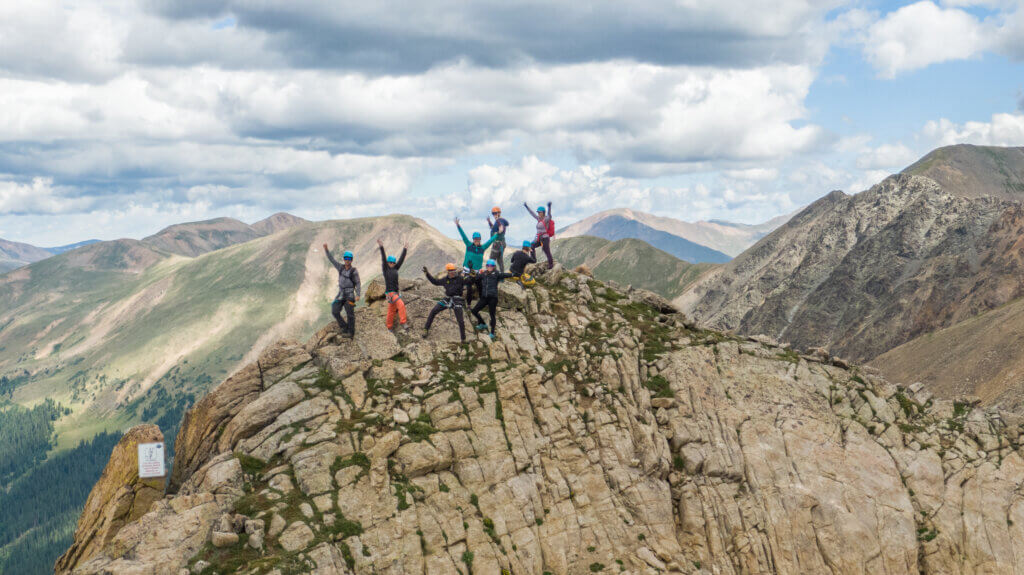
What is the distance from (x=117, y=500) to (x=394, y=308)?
1625 centimetres

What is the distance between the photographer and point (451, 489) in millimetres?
29016

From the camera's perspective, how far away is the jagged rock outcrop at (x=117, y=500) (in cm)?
2714

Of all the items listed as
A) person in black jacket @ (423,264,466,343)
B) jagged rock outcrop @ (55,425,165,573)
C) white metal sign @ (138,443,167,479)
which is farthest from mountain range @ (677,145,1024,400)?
jagged rock outcrop @ (55,425,165,573)

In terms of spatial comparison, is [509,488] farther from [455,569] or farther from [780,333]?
[780,333]

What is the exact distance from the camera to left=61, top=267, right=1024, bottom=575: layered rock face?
25.8 metres

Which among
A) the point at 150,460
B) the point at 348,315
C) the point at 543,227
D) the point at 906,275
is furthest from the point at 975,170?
the point at 150,460

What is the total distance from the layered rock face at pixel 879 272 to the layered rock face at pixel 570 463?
87.9 meters

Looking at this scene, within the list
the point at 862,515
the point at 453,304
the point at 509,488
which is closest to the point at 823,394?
the point at 862,515

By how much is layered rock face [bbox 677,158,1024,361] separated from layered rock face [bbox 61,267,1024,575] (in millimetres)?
87928

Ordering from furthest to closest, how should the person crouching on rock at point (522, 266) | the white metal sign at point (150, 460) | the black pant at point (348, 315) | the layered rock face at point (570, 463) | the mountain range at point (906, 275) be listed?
the mountain range at point (906, 275) → the person crouching on rock at point (522, 266) → the black pant at point (348, 315) → the white metal sign at point (150, 460) → the layered rock face at point (570, 463)

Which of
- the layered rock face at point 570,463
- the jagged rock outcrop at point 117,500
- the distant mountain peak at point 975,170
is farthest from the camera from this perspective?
the distant mountain peak at point 975,170

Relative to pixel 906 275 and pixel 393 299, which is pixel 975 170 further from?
pixel 393 299

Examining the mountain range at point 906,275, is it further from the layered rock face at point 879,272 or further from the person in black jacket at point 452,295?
the person in black jacket at point 452,295

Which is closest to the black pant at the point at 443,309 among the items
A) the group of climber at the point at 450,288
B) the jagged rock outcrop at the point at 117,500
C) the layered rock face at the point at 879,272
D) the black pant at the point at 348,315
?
the group of climber at the point at 450,288
